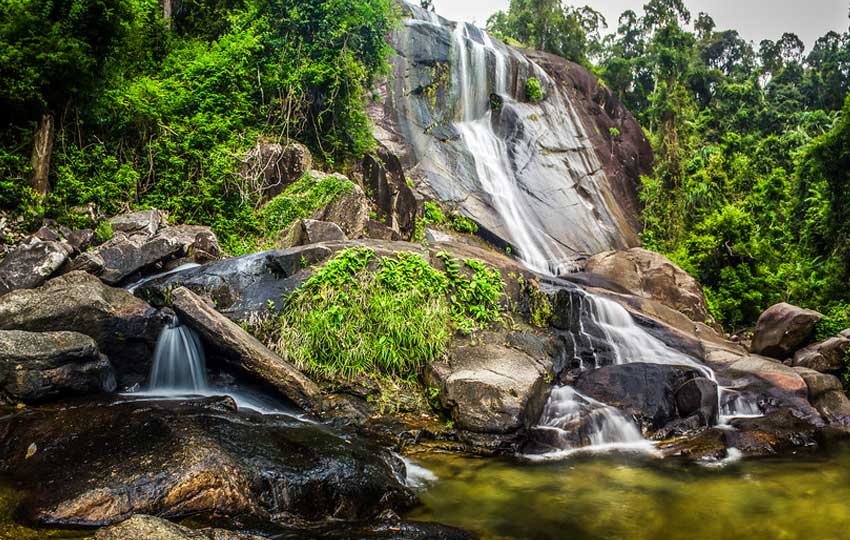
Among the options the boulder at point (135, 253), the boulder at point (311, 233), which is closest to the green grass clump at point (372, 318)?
the boulder at point (311, 233)

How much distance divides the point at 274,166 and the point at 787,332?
1221 cm

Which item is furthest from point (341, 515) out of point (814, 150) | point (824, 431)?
point (814, 150)

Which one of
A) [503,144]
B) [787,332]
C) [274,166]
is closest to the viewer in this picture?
[787,332]

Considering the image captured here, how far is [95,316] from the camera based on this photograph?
6.97 metres

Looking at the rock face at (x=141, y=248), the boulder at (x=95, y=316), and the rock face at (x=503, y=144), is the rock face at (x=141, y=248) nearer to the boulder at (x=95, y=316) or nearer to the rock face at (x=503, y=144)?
the boulder at (x=95, y=316)

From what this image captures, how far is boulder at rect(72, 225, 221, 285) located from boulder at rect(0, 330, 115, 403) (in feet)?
6.63

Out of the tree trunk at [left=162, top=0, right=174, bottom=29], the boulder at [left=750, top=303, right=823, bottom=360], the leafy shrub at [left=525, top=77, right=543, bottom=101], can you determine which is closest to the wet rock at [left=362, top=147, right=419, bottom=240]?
the tree trunk at [left=162, top=0, right=174, bottom=29]

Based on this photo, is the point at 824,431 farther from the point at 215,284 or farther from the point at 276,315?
the point at 215,284

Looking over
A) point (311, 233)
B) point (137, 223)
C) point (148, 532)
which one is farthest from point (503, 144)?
point (148, 532)

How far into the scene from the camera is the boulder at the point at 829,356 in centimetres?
1049

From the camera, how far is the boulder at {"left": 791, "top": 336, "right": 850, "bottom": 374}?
1049 cm

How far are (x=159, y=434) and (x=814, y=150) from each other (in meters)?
15.6

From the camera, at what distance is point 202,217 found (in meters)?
12.0

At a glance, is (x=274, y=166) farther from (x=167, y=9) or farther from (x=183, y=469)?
(x=183, y=469)
